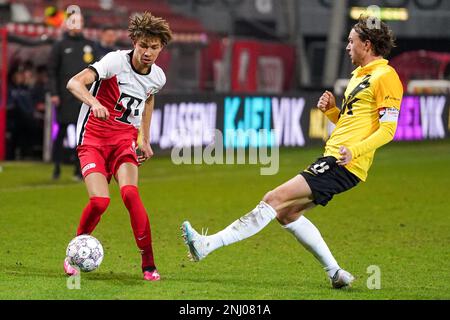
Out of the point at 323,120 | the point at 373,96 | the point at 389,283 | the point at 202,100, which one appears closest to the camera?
the point at 373,96

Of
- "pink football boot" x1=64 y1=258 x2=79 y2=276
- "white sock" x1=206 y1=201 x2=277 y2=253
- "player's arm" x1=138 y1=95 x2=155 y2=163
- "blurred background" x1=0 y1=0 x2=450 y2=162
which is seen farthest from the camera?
"blurred background" x1=0 y1=0 x2=450 y2=162

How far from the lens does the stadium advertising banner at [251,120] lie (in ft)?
64.0

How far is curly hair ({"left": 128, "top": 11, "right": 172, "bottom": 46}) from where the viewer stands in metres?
8.11

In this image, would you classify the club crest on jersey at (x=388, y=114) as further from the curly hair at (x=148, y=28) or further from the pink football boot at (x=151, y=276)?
the pink football boot at (x=151, y=276)

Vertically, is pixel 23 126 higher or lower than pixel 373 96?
lower

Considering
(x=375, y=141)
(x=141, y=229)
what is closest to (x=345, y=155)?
(x=375, y=141)

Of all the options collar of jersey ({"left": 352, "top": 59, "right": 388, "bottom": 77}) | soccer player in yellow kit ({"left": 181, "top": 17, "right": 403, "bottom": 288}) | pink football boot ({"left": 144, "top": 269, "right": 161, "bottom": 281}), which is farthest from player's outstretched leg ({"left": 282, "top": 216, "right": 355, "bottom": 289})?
collar of jersey ({"left": 352, "top": 59, "right": 388, "bottom": 77})

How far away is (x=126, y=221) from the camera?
40.1 ft

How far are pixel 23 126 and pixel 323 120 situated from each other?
21.4 feet

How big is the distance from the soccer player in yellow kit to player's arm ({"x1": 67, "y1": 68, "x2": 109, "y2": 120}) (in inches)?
39.0

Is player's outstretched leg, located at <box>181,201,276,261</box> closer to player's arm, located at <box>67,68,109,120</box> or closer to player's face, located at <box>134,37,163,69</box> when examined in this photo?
player's arm, located at <box>67,68,109,120</box>

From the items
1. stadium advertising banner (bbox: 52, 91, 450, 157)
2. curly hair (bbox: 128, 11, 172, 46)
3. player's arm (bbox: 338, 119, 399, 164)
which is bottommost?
stadium advertising banner (bbox: 52, 91, 450, 157)
